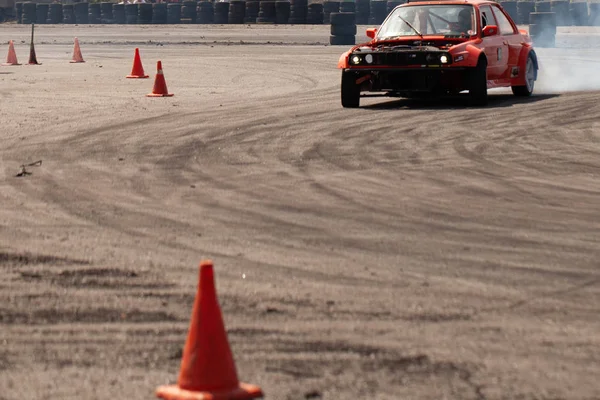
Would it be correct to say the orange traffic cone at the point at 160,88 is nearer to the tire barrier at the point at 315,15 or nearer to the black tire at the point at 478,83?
the black tire at the point at 478,83

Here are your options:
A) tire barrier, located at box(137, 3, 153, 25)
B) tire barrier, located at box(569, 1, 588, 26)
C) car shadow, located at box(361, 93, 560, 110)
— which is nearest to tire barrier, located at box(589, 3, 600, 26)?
tire barrier, located at box(569, 1, 588, 26)

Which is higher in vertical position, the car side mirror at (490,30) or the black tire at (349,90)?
the car side mirror at (490,30)

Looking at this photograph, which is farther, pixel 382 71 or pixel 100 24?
pixel 100 24

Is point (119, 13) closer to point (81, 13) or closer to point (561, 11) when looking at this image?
point (81, 13)

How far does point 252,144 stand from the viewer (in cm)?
1200

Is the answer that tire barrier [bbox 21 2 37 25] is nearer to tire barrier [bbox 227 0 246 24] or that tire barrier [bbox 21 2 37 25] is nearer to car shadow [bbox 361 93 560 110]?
tire barrier [bbox 227 0 246 24]

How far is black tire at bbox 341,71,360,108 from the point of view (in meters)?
15.6

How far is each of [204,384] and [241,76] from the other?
1786cm

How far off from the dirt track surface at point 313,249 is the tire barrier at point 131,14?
38369mm

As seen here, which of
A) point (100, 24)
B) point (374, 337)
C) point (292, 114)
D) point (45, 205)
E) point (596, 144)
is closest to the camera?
point (374, 337)

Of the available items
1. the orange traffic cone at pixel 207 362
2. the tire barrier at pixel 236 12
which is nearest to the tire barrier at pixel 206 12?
the tire barrier at pixel 236 12

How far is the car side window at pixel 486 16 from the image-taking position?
16.5 m

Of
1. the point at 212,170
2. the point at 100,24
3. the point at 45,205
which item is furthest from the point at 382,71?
the point at 100,24

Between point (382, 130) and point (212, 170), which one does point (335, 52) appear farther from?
point (212, 170)
